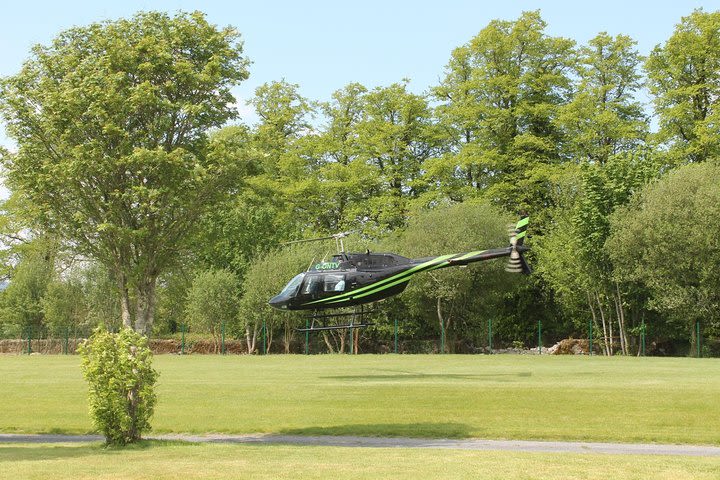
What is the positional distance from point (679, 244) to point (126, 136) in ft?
100

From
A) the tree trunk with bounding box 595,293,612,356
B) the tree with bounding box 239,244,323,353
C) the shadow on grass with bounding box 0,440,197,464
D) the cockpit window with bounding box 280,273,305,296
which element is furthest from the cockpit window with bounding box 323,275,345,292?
the tree trunk with bounding box 595,293,612,356

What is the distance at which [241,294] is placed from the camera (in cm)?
6556

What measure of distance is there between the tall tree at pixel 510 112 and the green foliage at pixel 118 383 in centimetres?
4930

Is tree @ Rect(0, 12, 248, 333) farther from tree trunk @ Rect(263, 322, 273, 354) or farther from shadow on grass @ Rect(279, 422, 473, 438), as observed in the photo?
tree trunk @ Rect(263, 322, 273, 354)

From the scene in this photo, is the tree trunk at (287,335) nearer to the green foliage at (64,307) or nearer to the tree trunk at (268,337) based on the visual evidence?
the tree trunk at (268,337)

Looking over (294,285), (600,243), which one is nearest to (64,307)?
(600,243)

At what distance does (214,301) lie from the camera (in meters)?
64.4

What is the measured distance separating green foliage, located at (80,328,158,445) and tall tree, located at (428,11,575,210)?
4930 centimetres

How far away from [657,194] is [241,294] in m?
29.5

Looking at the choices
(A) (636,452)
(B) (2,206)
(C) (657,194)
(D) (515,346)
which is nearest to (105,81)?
(A) (636,452)

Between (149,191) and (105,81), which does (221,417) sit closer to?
(149,191)

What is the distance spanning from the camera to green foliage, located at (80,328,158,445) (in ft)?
65.0

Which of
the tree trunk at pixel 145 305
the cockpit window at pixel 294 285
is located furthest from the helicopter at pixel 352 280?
the tree trunk at pixel 145 305

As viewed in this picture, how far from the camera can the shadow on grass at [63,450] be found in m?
16.9
